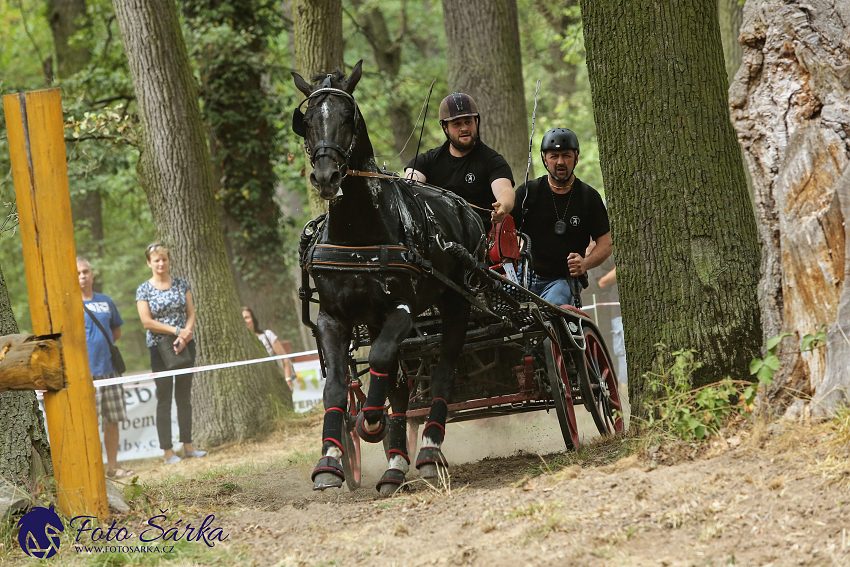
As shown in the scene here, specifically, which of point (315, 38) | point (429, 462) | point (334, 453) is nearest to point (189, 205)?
point (315, 38)

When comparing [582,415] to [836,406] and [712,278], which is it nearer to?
[712,278]

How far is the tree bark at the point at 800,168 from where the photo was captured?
3779 mm

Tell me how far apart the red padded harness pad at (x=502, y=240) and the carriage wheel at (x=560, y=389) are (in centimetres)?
76

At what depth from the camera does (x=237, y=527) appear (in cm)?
412

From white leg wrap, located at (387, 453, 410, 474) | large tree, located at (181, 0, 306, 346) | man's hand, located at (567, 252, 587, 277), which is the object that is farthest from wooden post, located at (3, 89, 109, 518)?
large tree, located at (181, 0, 306, 346)

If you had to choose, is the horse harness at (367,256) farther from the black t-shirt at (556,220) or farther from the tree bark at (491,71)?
the tree bark at (491,71)

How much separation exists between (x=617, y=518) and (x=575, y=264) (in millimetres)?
3550

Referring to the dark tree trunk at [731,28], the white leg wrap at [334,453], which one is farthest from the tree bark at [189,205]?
the dark tree trunk at [731,28]

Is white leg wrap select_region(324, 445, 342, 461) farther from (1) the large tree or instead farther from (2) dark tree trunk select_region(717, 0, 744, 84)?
(1) the large tree

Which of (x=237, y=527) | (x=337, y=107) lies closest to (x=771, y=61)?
(x=337, y=107)

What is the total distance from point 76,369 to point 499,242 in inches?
120

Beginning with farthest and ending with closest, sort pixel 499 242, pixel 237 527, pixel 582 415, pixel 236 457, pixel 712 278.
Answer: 1. pixel 236 457
2. pixel 582 415
3. pixel 499 242
4. pixel 712 278
5. pixel 237 527

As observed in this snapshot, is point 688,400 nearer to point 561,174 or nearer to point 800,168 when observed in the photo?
point 800,168

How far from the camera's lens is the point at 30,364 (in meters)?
4.04
